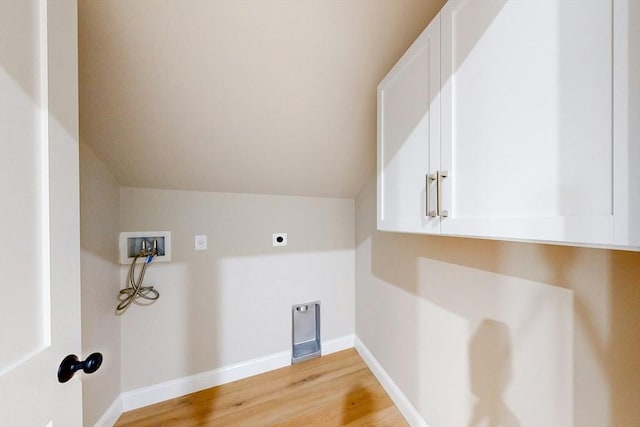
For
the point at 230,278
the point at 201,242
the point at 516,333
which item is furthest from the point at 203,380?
the point at 516,333

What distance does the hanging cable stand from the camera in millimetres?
1472

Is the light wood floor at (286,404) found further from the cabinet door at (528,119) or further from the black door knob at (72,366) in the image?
the cabinet door at (528,119)

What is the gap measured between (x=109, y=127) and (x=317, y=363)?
2.24m

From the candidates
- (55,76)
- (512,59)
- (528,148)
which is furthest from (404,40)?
(55,76)

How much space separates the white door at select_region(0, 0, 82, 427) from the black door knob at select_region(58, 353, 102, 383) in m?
0.01

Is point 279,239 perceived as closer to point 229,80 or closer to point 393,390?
point 229,80

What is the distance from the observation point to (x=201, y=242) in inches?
67.0

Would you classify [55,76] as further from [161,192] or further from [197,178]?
[161,192]

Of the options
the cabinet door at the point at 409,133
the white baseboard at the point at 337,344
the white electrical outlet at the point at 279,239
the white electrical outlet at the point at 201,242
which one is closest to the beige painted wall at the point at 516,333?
the cabinet door at the point at 409,133

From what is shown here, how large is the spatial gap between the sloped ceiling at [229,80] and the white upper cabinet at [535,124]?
17.5 inches

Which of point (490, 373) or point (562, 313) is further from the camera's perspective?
point (490, 373)

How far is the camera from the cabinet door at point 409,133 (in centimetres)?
78

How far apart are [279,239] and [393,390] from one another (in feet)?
4.56

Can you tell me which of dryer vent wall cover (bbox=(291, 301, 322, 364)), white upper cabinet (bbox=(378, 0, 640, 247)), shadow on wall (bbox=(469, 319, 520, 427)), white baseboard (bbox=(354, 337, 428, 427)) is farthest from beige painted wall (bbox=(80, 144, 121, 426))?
shadow on wall (bbox=(469, 319, 520, 427))
